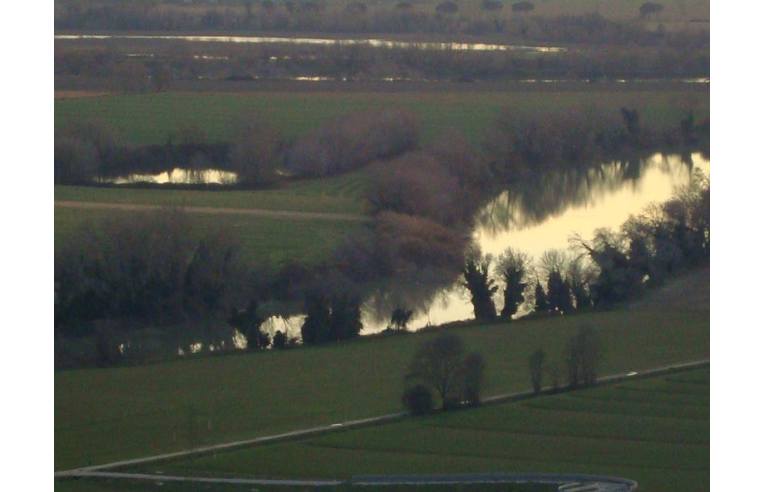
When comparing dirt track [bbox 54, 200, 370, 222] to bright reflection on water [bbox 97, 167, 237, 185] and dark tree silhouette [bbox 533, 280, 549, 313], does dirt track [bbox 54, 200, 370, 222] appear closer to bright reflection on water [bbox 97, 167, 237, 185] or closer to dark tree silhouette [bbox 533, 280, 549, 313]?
bright reflection on water [bbox 97, 167, 237, 185]

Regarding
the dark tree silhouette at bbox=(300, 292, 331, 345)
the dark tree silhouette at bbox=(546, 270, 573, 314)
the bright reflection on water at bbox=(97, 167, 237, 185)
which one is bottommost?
the dark tree silhouette at bbox=(300, 292, 331, 345)

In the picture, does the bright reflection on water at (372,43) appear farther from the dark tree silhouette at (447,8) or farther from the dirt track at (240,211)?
the dirt track at (240,211)

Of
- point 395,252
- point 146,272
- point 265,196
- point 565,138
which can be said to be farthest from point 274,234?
point 565,138

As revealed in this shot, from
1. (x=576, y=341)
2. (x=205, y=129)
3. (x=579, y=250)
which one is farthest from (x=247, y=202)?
(x=576, y=341)

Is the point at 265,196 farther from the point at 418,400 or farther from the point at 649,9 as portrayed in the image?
the point at 418,400

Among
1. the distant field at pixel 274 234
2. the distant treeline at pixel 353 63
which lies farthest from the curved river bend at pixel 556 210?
the distant treeline at pixel 353 63

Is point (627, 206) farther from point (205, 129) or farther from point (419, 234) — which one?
point (205, 129)

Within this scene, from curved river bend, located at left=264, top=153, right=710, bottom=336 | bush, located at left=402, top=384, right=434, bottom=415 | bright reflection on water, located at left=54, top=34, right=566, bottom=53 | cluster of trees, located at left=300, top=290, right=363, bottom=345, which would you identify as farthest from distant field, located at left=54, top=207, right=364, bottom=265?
bush, located at left=402, top=384, right=434, bottom=415
